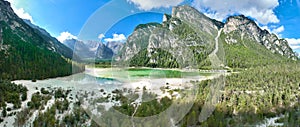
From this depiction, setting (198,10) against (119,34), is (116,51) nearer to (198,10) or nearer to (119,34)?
(119,34)

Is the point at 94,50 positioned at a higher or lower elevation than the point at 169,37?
lower

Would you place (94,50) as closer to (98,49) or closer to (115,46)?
(98,49)

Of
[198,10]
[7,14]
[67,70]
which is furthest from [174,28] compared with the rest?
[7,14]

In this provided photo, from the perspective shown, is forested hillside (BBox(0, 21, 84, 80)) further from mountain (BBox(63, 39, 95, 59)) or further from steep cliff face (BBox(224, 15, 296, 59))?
steep cliff face (BBox(224, 15, 296, 59))

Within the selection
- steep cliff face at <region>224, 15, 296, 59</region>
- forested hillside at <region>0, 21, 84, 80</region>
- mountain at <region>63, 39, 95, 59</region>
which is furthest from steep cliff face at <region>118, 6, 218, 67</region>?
steep cliff face at <region>224, 15, 296, 59</region>

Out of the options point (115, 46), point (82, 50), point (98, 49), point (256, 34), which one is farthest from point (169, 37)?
point (256, 34)

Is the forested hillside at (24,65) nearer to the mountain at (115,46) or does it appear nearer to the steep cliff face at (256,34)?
the mountain at (115,46)

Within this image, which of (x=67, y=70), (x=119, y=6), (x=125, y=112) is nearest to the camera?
(x=119, y=6)

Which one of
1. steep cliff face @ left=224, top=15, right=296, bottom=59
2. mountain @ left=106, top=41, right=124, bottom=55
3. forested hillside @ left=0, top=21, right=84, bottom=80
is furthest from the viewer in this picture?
steep cliff face @ left=224, top=15, right=296, bottom=59
